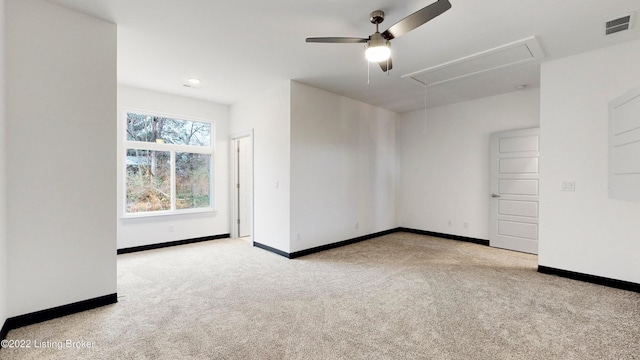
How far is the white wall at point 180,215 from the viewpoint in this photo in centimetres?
458

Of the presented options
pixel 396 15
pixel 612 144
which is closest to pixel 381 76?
pixel 396 15

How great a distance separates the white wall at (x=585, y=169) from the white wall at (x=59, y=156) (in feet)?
16.6

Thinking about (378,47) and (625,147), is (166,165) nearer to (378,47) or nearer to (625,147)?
(378,47)

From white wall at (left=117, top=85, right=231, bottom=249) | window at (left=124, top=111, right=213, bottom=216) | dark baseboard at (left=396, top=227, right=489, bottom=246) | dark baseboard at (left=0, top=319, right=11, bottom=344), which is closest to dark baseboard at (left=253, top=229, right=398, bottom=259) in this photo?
dark baseboard at (left=396, top=227, right=489, bottom=246)

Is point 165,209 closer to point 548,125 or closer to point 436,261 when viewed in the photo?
point 436,261

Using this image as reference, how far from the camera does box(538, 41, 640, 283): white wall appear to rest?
3100 mm

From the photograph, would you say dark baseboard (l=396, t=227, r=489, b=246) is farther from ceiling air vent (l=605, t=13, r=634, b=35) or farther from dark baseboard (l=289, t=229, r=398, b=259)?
ceiling air vent (l=605, t=13, r=634, b=35)

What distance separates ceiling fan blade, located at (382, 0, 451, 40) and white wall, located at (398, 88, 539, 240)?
3705 mm

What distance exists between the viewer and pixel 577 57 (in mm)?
3402

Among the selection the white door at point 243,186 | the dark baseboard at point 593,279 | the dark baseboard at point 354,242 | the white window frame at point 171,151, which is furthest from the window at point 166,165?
the dark baseboard at point 593,279

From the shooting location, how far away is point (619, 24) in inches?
107

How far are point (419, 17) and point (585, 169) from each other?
9.66 feet

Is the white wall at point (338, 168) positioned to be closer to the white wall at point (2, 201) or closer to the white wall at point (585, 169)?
the white wall at point (585, 169)

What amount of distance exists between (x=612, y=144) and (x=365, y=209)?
353 cm
